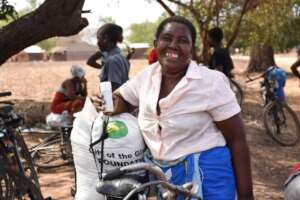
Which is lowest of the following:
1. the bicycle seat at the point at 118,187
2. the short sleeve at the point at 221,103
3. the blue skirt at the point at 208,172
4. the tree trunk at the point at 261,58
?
the tree trunk at the point at 261,58

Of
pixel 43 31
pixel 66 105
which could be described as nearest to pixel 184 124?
pixel 43 31

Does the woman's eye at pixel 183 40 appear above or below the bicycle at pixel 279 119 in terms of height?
above

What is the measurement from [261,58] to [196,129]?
22.8 meters

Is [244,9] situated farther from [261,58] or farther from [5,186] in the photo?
[261,58]

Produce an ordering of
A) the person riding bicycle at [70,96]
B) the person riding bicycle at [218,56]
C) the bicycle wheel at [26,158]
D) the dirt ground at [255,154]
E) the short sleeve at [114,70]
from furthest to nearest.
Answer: the person riding bicycle at [218,56] < the person riding bicycle at [70,96] < the dirt ground at [255,154] < the short sleeve at [114,70] < the bicycle wheel at [26,158]

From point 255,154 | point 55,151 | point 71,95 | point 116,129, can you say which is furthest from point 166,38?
point 255,154

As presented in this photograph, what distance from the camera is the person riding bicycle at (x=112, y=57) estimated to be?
18.3 feet

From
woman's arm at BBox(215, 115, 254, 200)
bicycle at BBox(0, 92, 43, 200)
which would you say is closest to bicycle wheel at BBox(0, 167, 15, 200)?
bicycle at BBox(0, 92, 43, 200)

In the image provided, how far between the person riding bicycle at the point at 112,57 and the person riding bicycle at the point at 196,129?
11.1 ft

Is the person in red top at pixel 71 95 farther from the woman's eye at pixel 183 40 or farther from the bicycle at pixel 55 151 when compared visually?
the woman's eye at pixel 183 40

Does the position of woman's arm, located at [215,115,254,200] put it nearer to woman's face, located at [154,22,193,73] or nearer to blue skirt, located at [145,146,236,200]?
blue skirt, located at [145,146,236,200]

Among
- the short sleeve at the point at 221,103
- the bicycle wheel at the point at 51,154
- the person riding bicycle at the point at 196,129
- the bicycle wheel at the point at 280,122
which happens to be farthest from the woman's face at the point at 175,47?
the bicycle wheel at the point at 280,122

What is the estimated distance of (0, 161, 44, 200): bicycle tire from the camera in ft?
12.5

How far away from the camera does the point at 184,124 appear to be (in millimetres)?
2119
